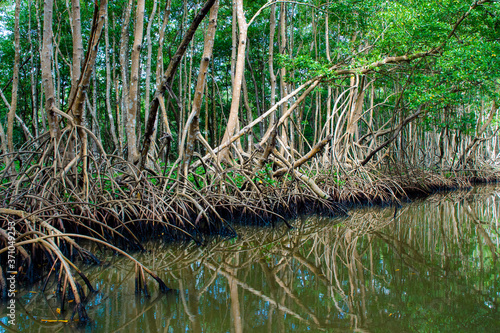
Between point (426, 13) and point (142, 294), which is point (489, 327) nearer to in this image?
point (142, 294)

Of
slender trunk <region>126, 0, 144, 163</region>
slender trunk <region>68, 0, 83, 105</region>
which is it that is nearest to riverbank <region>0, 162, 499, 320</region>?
slender trunk <region>126, 0, 144, 163</region>

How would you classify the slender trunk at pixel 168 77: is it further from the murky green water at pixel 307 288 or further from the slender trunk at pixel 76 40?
the murky green water at pixel 307 288

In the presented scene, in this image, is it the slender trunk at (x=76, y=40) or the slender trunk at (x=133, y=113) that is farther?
the slender trunk at (x=133, y=113)

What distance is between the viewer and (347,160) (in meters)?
8.14

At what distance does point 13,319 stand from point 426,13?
7846mm

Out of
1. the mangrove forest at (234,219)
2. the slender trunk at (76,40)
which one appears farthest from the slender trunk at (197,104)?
the slender trunk at (76,40)

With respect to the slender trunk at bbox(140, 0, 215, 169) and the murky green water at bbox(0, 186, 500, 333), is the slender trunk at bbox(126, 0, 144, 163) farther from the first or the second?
the murky green water at bbox(0, 186, 500, 333)

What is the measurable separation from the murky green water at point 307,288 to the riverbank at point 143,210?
18 centimetres

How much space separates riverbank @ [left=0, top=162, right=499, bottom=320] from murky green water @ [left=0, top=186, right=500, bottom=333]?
0.18 metres

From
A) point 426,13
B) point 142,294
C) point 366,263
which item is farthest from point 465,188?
point 142,294

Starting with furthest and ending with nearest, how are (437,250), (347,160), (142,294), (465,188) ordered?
(465,188)
(347,160)
(437,250)
(142,294)

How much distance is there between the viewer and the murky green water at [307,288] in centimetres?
219

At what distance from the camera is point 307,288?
281 centimetres

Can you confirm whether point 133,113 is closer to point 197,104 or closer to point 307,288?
point 197,104
